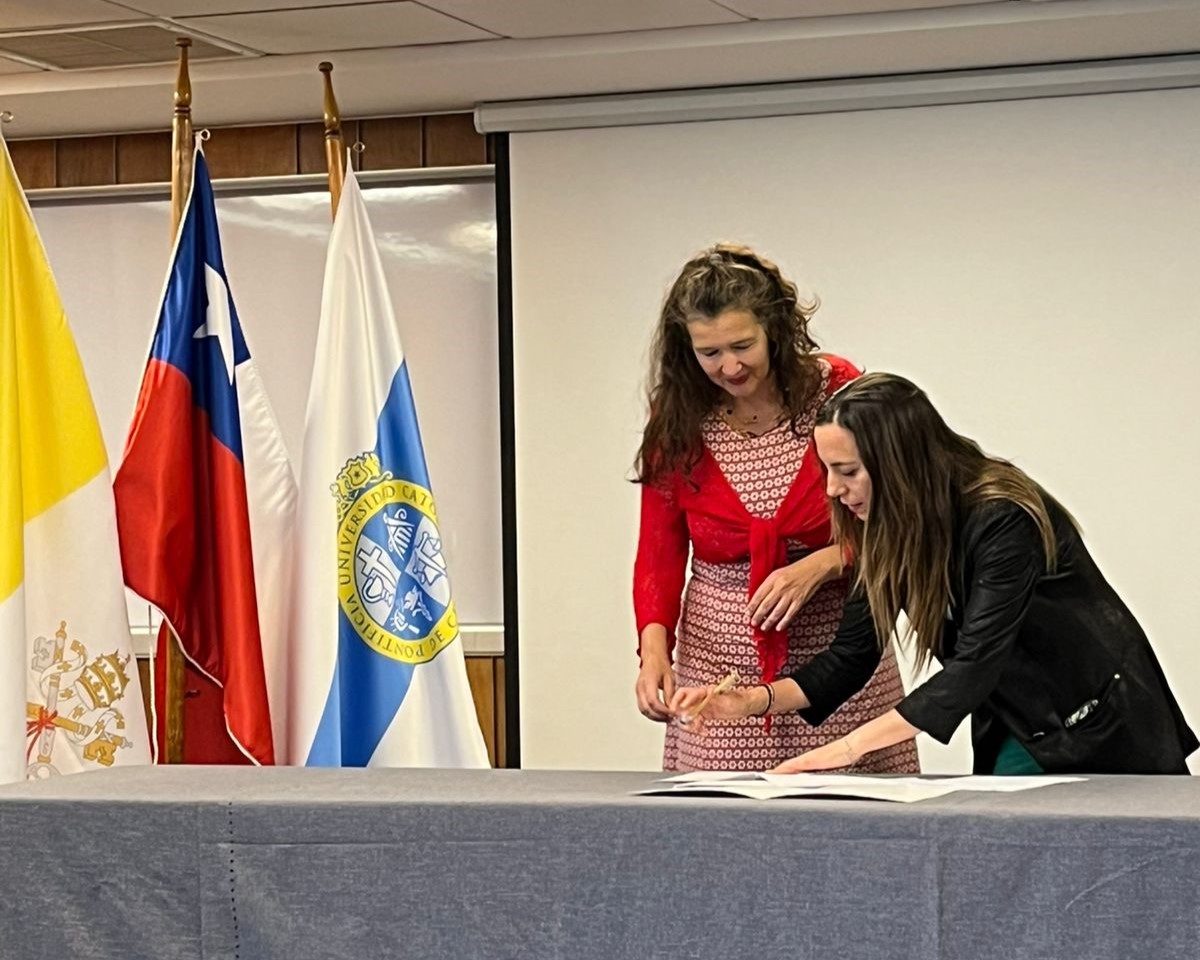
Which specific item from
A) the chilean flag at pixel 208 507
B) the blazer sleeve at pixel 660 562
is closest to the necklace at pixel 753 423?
the blazer sleeve at pixel 660 562

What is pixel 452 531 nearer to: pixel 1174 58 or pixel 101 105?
pixel 101 105

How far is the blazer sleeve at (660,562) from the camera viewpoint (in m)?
2.94

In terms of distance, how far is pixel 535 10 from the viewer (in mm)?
4098

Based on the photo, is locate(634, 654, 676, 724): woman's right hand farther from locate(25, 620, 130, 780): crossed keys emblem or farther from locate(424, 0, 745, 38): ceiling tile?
locate(424, 0, 745, 38): ceiling tile

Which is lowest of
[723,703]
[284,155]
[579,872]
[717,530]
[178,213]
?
[579,872]

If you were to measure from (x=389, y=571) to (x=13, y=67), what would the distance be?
80.1 inches

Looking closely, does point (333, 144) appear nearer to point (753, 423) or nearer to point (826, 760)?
point (753, 423)

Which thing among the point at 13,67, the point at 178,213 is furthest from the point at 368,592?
the point at 13,67

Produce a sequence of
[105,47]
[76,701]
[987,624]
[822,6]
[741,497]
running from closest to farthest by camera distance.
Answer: [987,624]
[741,497]
[76,701]
[822,6]
[105,47]

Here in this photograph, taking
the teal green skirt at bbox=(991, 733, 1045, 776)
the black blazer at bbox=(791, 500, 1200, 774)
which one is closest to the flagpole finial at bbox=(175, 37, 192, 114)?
the black blazer at bbox=(791, 500, 1200, 774)

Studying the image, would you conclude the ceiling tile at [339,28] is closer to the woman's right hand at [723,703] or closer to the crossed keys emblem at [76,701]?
the crossed keys emblem at [76,701]

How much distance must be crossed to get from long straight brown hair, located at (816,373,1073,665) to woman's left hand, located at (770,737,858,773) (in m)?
0.19

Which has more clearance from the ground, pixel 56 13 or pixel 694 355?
pixel 56 13

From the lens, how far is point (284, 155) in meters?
5.29
